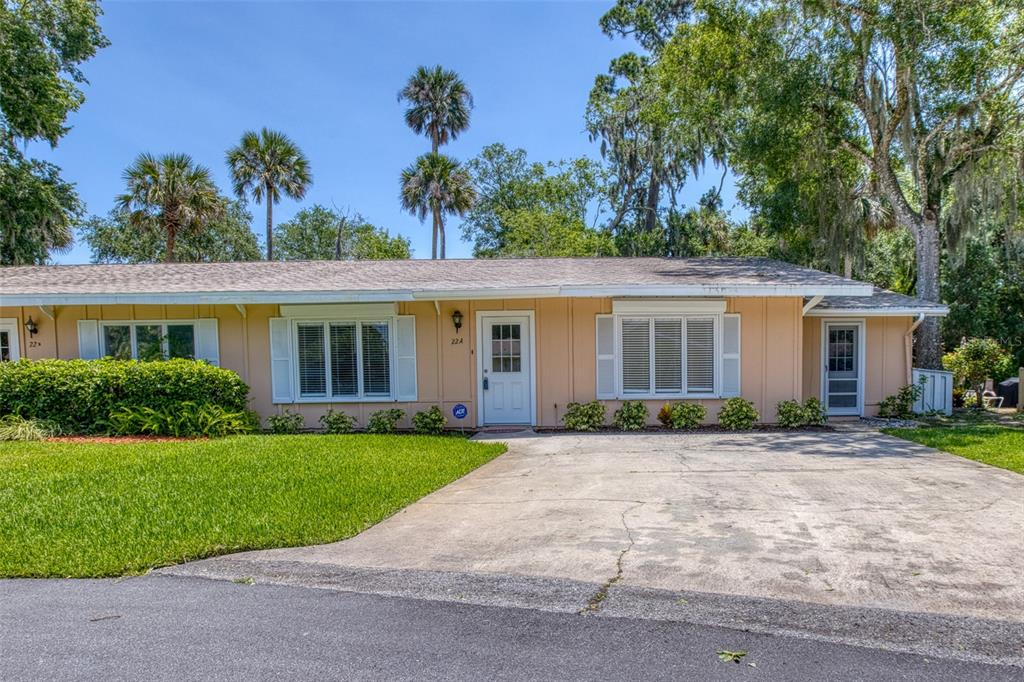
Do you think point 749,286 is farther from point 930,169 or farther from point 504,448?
point 930,169

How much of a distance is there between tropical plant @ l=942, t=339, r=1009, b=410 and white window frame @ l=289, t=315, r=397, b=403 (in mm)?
13315

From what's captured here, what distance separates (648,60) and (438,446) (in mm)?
24678

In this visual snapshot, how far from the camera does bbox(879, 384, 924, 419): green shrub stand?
1136 cm

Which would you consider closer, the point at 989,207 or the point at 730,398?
the point at 730,398

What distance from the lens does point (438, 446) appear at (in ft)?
27.8

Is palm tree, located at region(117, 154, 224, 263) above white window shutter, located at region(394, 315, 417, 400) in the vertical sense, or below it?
above

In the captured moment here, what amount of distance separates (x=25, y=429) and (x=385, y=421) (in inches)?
210

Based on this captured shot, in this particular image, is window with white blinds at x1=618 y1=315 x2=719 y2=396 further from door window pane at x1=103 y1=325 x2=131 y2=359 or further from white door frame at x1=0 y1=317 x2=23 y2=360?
white door frame at x1=0 y1=317 x2=23 y2=360

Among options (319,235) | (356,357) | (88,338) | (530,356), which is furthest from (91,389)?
(319,235)

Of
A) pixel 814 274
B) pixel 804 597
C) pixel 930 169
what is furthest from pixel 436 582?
pixel 930 169

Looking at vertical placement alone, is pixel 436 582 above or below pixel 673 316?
below

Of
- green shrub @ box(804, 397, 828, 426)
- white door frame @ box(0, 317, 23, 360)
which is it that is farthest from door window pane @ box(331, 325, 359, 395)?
green shrub @ box(804, 397, 828, 426)

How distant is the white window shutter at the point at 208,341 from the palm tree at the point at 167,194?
12.3 meters

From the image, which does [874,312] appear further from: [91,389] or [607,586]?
[91,389]
